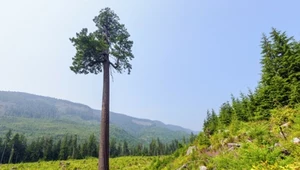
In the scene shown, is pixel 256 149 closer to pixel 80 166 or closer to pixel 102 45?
pixel 102 45

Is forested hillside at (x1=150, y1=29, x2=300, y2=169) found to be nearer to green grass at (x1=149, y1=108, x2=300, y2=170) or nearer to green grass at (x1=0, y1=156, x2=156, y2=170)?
green grass at (x1=149, y1=108, x2=300, y2=170)

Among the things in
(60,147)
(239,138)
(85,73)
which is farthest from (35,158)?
(239,138)

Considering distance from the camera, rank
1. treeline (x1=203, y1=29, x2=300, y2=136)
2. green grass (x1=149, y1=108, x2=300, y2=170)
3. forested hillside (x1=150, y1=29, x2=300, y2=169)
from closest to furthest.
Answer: green grass (x1=149, y1=108, x2=300, y2=170) < forested hillside (x1=150, y1=29, x2=300, y2=169) < treeline (x1=203, y1=29, x2=300, y2=136)

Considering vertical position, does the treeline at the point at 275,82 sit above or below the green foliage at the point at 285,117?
above

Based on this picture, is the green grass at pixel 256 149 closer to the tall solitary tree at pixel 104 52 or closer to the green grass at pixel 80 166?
the tall solitary tree at pixel 104 52

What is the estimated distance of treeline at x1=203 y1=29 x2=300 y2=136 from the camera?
10711 mm

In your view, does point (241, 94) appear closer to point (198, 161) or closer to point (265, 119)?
point (265, 119)

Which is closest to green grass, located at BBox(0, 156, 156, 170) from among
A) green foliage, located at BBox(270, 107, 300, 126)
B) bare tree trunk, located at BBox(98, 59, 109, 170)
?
bare tree trunk, located at BBox(98, 59, 109, 170)

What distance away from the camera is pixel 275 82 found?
11273mm

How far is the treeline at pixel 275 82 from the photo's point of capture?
35.1 ft

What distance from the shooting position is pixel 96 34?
10641 mm

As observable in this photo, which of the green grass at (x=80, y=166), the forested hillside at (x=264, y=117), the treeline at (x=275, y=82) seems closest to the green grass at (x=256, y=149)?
the forested hillside at (x=264, y=117)

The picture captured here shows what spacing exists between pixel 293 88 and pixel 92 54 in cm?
1080

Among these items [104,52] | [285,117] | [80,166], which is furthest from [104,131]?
[80,166]
